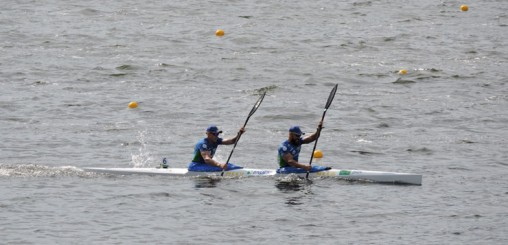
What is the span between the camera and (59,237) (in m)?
20.0

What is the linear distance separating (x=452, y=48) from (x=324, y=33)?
605 cm

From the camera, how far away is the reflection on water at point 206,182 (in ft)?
80.4

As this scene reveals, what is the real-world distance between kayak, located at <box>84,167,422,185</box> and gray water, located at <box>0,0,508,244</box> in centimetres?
21

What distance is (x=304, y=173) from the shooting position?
24.9 m

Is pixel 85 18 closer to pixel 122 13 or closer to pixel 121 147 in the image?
pixel 122 13

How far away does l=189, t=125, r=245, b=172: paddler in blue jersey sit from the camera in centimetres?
2503

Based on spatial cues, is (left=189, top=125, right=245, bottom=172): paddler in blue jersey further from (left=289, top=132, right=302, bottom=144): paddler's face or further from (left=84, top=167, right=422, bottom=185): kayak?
(left=289, top=132, right=302, bottom=144): paddler's face

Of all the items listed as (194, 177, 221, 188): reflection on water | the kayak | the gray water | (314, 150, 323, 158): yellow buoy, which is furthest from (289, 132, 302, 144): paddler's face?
(314, 150, 323, 158): yellow buoy

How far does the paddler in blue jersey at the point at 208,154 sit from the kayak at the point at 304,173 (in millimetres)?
123

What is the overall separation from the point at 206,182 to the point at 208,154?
741mm

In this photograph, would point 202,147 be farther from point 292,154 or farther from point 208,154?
point 292,154

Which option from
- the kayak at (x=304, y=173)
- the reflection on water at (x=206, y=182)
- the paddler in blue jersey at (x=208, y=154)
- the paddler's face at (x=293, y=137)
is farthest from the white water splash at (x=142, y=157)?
the paddler's face at (x=293, y=137)

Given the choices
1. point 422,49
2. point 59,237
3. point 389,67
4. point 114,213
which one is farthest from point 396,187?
point 422,49

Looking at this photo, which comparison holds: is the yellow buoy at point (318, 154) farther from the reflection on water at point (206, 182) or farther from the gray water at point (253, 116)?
the reflection on water at point (206, 182)
